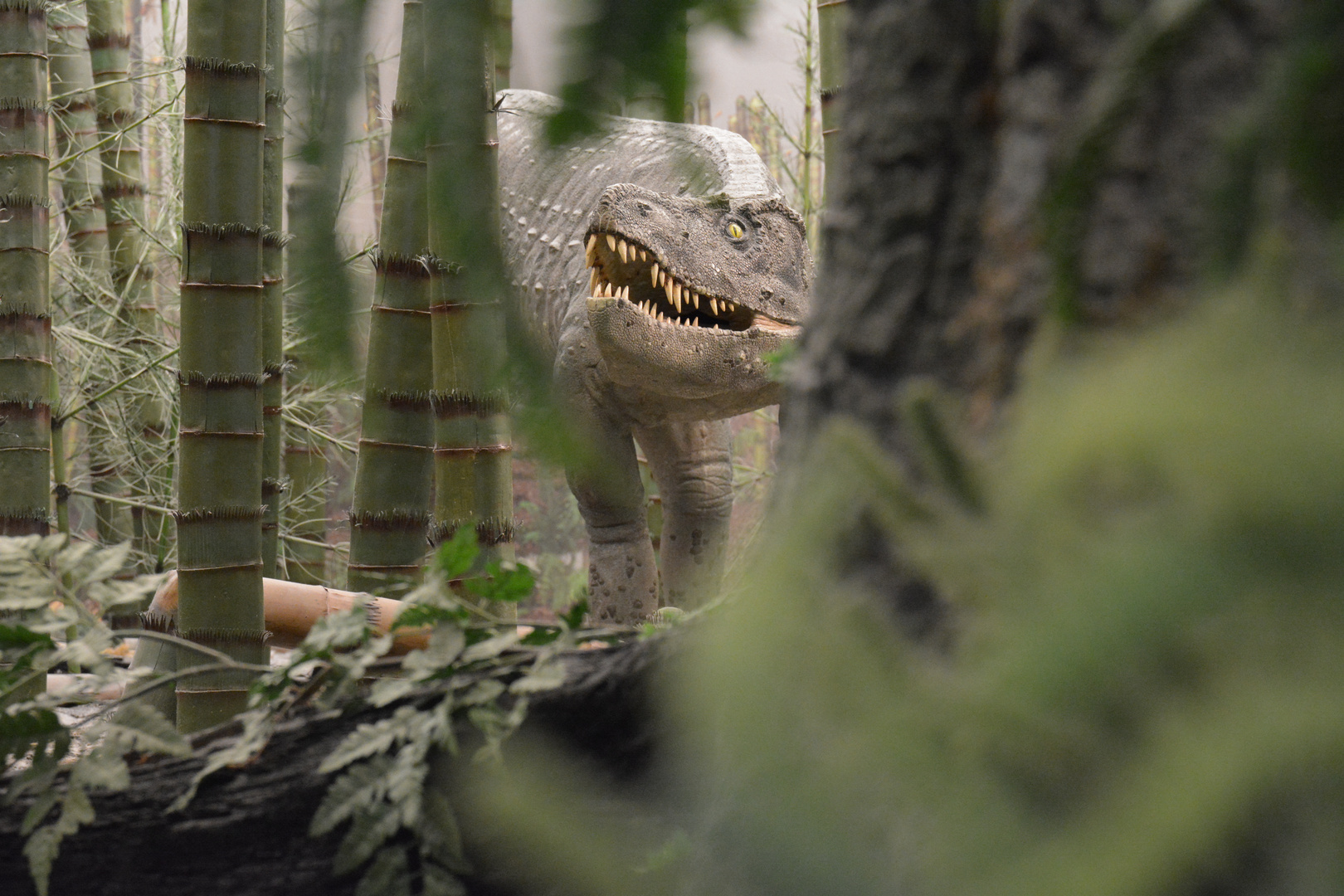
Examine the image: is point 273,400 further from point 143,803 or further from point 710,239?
point 143,803

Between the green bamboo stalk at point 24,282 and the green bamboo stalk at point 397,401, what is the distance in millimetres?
506

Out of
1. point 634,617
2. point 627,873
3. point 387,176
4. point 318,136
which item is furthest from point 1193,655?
point 634,617

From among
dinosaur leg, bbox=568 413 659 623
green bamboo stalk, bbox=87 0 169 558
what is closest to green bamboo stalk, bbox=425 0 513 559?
dinosaur leg, bbox=568 413 659 623

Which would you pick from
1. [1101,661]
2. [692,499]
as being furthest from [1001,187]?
[692,499]

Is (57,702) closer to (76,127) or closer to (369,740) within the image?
(369,740)

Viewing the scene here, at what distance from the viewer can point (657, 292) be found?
1.49 m

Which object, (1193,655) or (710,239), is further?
(710,239)

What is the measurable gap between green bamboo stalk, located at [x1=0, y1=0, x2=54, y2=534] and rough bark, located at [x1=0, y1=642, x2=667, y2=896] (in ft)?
4.01

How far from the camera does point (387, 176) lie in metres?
1.48

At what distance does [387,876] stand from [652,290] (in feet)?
3.55

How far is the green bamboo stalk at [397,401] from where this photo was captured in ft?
4.74

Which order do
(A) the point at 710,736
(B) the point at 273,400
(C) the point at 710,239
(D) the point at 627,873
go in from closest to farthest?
(A) the point at 710,736, (D) the point at 627,873, (C) the point at 710,239, (B) the point at 273,400

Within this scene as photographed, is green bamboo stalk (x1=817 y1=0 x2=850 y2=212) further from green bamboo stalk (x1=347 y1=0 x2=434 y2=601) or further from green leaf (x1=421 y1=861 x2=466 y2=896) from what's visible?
green leaf (x1=421 y1=861 x2=466 y2=896)

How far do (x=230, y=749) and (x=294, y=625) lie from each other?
1034 mm
